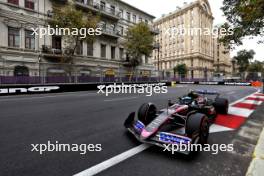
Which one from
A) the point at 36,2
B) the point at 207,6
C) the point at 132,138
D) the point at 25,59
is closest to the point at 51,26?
the point at 36,2

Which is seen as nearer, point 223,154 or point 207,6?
point 223,154

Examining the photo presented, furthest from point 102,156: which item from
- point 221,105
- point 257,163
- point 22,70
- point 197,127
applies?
point 22,70

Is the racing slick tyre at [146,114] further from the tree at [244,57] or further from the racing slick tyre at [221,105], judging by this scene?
the tree at [244,57]

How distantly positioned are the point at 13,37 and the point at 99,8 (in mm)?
11599

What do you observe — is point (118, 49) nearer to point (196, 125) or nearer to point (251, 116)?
point (251, 116)

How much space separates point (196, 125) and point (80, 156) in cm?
193

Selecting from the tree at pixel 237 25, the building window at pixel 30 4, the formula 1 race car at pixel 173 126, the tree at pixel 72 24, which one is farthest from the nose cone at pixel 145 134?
the building window at pixel 30 4

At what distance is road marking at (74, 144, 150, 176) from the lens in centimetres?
218

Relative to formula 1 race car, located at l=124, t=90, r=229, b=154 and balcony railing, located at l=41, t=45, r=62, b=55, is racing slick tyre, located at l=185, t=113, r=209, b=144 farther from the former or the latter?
balcony railing, located at l=41, t=45, r=62, b=55

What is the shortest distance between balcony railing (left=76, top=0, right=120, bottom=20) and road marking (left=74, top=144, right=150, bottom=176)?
2227 cm

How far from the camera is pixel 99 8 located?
23.8 m

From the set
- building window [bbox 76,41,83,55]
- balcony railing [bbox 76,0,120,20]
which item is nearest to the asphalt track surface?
building window [bbox 76,41,83,55]

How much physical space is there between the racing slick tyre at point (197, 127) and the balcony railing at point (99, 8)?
2229cm

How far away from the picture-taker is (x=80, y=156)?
2.66 m
